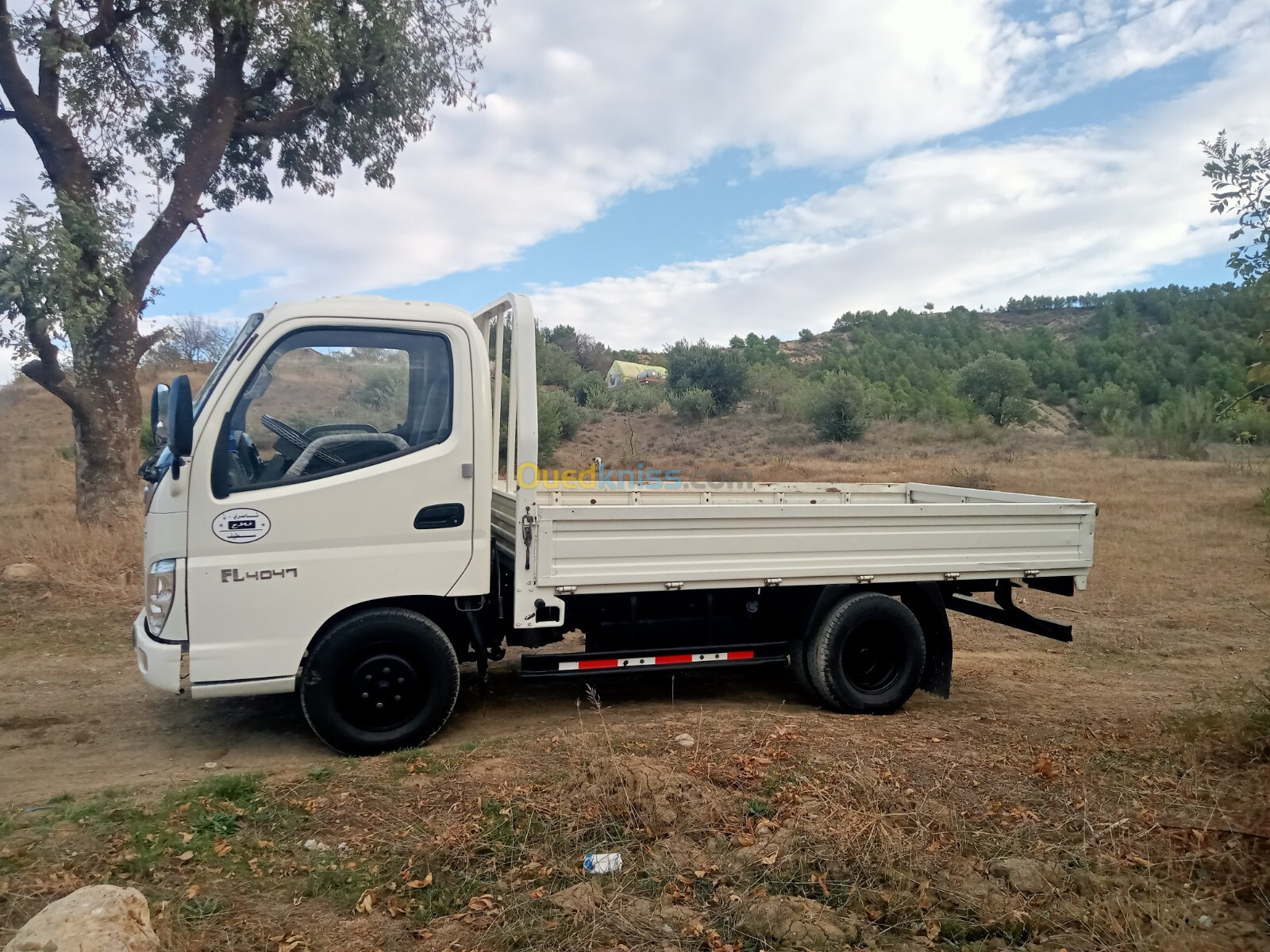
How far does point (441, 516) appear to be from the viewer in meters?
4.70

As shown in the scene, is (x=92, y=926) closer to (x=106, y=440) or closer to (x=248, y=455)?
A: (x=248, y=455)

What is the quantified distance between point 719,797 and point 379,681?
6.53ft

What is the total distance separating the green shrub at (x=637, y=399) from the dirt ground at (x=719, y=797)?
1039 inches

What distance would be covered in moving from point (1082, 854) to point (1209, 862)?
0.46 meters

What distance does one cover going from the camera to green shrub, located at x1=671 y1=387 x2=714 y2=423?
3194cm

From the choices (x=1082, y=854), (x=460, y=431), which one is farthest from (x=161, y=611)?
(x=1082, y=854)

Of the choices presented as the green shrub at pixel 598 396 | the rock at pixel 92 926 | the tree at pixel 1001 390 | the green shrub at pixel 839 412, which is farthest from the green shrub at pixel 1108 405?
the rock at pixel 92 926

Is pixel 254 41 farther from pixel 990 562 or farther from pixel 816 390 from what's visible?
pixel 816 390

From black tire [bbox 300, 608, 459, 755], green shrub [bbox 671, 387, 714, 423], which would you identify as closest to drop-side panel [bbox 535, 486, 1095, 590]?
black tire [bbox 300, 608, 459, 755]

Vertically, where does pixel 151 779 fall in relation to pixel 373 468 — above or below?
below

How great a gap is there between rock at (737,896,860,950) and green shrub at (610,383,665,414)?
30.4 m

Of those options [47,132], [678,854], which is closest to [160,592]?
[678,854]

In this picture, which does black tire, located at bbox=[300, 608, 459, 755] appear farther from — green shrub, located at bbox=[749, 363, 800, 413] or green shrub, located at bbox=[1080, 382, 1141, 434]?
green shrub, located at bbox=[1080, 382, 1141, 434]

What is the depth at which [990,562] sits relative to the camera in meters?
5.68
